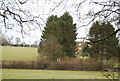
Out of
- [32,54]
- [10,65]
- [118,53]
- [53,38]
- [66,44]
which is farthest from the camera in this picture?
[66,44]

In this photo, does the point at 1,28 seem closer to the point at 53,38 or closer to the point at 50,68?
the point at 50,68

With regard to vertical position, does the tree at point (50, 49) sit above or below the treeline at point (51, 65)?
above

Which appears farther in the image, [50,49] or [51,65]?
[50,49]

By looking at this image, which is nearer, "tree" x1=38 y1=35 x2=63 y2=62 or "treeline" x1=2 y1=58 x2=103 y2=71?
"treeline" x1=2 y1=58 x2=103 y2=71

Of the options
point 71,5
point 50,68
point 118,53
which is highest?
point 71,5

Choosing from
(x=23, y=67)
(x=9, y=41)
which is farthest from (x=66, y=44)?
(x=9, y=41)

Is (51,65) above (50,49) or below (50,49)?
below

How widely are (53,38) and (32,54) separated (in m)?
3.43

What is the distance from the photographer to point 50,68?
18.1m

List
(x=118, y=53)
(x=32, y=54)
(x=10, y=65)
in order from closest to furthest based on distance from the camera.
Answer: (x=118, y=53), (x=10, y=65), (x=32, y=54)

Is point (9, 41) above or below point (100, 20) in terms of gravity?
below

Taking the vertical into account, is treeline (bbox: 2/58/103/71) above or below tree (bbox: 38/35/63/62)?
below

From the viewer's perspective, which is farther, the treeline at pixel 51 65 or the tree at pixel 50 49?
the tree at pixel 50 49

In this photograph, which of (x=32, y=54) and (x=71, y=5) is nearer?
(x=71, y=5)
